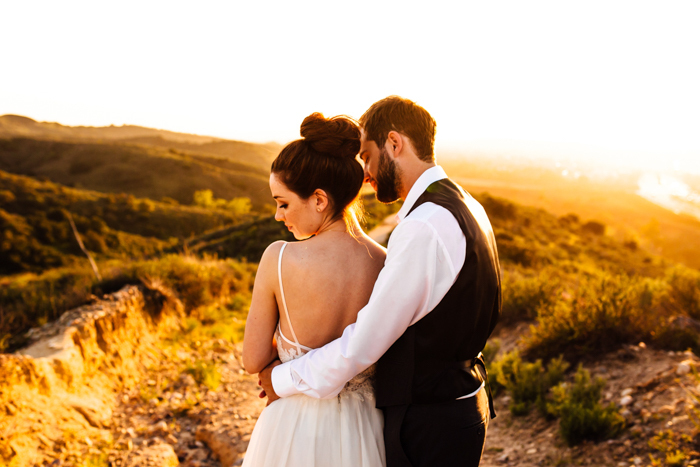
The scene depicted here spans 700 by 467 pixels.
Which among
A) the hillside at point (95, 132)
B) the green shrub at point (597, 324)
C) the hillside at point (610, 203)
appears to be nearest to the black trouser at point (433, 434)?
the green shrub at point (597, 324)

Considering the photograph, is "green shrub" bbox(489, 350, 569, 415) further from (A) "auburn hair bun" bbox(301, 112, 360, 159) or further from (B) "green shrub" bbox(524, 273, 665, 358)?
(A) "auburn hair bun" bbox(301, 112, 360, 159)

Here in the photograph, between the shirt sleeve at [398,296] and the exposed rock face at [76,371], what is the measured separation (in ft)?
12.7

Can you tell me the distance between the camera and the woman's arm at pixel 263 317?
1.73m

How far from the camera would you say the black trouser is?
161cm

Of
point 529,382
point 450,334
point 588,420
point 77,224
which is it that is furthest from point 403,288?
point 77,224

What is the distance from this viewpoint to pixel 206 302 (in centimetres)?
884

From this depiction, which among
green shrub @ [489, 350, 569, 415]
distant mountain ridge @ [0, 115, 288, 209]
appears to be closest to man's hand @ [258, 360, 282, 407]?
green shrub @ [489, 350, 569, 415]

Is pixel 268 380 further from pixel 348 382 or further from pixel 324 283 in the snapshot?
pixel 324 283

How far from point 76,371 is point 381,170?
5.18m

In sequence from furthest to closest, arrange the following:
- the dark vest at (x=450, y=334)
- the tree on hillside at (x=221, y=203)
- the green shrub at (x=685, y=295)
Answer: the tree on hillside at (x=221, y=203)
the green shrub at (x=685, y=295)
the dark vest at (x=450, y=334)

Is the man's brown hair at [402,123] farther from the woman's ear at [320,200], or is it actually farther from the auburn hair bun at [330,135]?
the woman's ear at [320,200]

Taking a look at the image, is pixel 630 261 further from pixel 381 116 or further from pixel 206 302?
pixel 381 116

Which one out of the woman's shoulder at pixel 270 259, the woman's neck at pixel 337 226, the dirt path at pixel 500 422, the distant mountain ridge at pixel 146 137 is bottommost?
the dirt path at pixel 500 422

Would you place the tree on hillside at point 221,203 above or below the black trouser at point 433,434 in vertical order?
below
